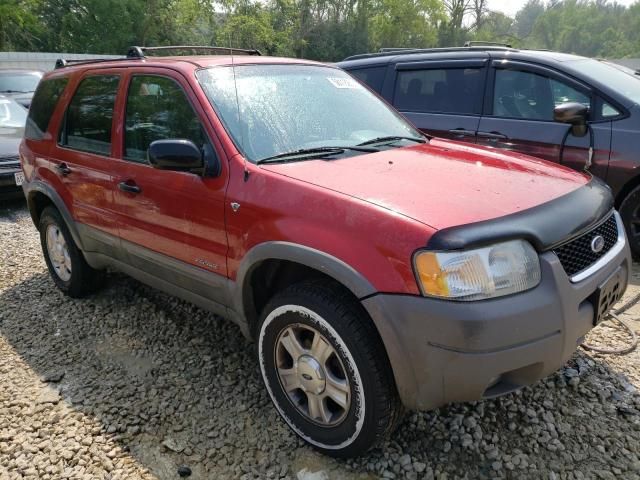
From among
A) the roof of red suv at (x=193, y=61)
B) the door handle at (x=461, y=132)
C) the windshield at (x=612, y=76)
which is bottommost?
the door handle at (x=461, y=132)

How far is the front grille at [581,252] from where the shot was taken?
7.08ft

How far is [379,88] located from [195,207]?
3.64 metres

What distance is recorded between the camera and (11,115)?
8.28 m

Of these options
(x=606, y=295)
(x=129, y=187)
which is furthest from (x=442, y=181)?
(x=129, y=187)

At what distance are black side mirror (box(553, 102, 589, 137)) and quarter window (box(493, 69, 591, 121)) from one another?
20 centimetres

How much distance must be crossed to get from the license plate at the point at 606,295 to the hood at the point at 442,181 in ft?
1.43

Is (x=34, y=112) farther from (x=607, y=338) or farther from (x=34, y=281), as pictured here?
(x=607, y=338)

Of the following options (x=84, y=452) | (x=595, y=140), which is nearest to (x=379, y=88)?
(x=595, y=140)

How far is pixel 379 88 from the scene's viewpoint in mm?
5785

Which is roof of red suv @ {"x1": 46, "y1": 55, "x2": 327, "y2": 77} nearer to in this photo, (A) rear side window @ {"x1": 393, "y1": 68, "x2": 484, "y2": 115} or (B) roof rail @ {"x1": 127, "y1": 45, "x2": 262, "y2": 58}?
(B) roof rail @ {"x1": 127, "y1": 45, "x2": 262, "y2": 58}

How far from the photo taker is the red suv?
6.40ft

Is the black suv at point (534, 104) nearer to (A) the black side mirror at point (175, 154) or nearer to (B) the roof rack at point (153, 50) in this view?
(B) the roof rack at point (153, 50)

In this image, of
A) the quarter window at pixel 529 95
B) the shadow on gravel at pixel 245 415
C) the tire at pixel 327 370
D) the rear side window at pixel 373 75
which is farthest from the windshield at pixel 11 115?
the tire at pixel 327 370

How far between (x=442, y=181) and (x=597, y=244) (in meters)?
0.73
